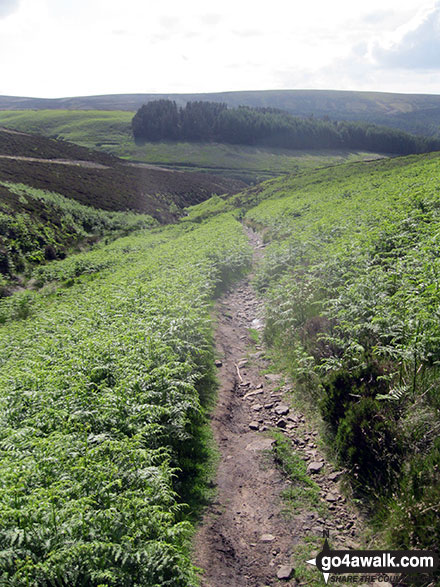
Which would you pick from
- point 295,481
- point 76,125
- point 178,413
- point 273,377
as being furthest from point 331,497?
point 76,125

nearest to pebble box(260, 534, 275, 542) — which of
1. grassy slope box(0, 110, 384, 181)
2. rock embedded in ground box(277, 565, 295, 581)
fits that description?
rock embedded in ground box(277, 565, 295, 581)

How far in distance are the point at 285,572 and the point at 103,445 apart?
2.43 meters

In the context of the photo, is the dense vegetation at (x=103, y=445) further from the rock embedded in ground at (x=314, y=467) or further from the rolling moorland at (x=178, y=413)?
the rock embedded in ground at (x=314, y=467)

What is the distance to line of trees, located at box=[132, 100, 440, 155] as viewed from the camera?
129125 mm

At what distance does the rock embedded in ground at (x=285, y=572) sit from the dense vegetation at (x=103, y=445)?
3.28ft

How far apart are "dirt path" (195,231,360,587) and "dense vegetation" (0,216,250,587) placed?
397 millimetres

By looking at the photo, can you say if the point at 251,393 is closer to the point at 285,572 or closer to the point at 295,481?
the point at 295,481

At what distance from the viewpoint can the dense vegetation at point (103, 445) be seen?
10.9 ft

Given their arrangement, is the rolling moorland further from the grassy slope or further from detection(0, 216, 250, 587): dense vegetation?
the grassy slope

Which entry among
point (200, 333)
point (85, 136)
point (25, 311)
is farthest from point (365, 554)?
point (85, 136)

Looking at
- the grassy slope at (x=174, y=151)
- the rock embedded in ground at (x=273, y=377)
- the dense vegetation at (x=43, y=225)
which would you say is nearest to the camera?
the rock embedded in ground at (x=273, y=377)

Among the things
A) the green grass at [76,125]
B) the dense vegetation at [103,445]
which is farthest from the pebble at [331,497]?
the green grass at [76,125]

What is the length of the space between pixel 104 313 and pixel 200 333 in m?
2.65

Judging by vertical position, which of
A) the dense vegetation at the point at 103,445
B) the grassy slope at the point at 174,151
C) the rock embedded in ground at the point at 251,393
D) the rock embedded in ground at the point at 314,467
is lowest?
the rock embedded in ground at the point at 251,393
